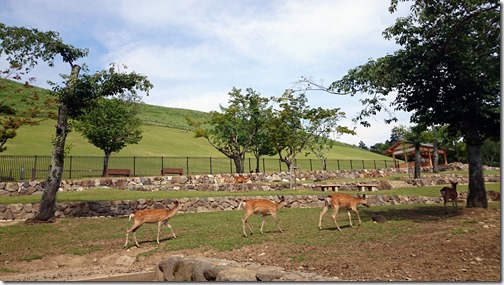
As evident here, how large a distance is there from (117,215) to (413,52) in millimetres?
11521

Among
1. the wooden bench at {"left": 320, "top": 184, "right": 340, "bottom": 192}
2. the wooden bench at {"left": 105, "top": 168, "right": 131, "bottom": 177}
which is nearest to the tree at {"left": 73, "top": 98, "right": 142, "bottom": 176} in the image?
the wooden bench at {"left": 105, "top": 168, "right": 131, "bottom": 177}

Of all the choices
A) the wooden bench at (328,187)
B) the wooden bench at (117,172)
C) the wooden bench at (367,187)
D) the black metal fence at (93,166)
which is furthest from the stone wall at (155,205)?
the wooden bench at (117,172)

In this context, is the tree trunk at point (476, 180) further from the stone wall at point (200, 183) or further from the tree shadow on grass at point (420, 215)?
the stone wall at point (200, 183)

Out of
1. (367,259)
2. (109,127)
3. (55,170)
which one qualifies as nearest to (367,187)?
(55,170)

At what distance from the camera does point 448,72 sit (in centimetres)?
1089

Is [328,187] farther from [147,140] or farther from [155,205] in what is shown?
[147,140]

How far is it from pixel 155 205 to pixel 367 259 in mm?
11636

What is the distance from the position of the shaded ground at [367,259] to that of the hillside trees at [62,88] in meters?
4.66

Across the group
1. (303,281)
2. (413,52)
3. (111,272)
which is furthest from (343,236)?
(413,52)

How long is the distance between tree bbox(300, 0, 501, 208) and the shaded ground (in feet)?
11.3

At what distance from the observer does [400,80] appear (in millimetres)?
11008

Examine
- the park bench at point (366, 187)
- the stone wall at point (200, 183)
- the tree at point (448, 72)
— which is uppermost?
the tree at point (448, 72)

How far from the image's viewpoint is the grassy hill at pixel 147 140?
73.5ft

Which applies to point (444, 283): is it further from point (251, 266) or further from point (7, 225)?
point (7, 225)
